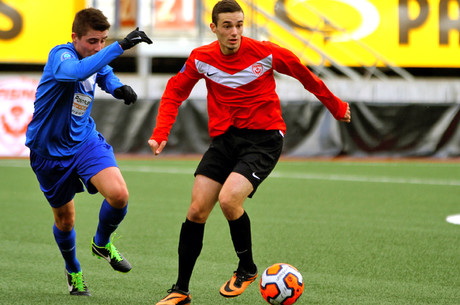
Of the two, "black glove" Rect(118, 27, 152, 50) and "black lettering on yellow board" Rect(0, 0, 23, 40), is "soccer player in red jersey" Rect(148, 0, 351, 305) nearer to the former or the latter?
"black glove" Rect(118, 27, 152, 50)

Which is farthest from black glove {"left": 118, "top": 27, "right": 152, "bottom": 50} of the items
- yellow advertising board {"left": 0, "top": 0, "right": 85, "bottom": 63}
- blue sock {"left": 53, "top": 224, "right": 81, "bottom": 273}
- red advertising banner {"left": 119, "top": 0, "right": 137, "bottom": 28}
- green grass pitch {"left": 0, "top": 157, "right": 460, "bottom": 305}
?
yellow advertising board {"left": 0, "top": 0, "right": 85, "bottom": 63}

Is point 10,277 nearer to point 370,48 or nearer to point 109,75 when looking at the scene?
point 109,75

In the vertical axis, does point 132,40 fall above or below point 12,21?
above

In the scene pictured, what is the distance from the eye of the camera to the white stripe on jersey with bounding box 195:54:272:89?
19.2 ft

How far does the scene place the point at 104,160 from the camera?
596 cm

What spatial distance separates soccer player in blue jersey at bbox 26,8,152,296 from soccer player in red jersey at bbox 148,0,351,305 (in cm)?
46

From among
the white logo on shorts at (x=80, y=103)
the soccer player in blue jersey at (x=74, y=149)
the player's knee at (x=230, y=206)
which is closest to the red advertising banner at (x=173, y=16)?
the soccer player in blue jersey at (x=74, y=149)

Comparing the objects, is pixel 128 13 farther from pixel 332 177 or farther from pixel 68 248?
pixel 68 248

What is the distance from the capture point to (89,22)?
5727 millimetres

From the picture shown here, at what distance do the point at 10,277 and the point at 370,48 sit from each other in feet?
67.3

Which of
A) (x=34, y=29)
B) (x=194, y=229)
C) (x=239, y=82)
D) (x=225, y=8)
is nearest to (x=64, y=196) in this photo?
(x=194, y=229)

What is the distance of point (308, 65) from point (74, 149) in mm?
18754

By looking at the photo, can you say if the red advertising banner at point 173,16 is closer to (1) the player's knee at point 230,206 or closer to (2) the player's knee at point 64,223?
(2) the player's knee at point 64,223

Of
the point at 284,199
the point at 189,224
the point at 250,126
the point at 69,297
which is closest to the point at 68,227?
the point at 69,297
